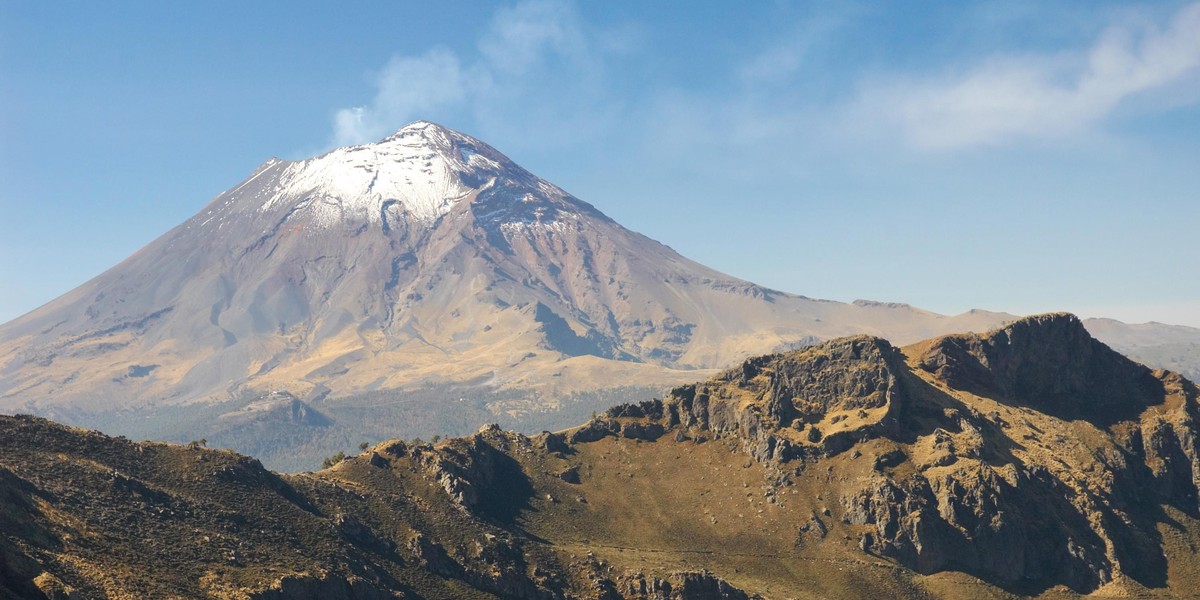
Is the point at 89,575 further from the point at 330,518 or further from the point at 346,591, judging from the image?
the point at 330,518

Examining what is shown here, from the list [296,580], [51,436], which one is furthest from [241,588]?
[51,436]

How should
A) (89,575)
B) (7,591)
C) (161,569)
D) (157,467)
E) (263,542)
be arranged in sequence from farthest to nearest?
(157,467) < (263,542) < (161,569) < (89,575) < (7,591)

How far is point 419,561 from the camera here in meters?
198

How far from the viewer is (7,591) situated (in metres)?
95.8

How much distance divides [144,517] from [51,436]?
28.3 m

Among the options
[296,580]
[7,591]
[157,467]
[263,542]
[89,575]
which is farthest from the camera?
[157,467]

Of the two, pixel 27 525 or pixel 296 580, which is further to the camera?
pixel 296 580

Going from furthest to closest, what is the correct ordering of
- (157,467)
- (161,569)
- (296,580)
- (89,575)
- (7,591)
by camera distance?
(157,467) < (296,580) < (161,569) < (89,575) < (7,591)

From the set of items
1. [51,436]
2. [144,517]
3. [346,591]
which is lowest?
[346,591]

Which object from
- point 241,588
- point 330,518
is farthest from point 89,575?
point 330,518

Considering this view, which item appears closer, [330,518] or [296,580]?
[296,580]

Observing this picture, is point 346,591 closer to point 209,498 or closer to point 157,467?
point 209,498

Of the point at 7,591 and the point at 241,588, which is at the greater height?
the point at 7,591

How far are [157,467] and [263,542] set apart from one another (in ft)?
93.8
